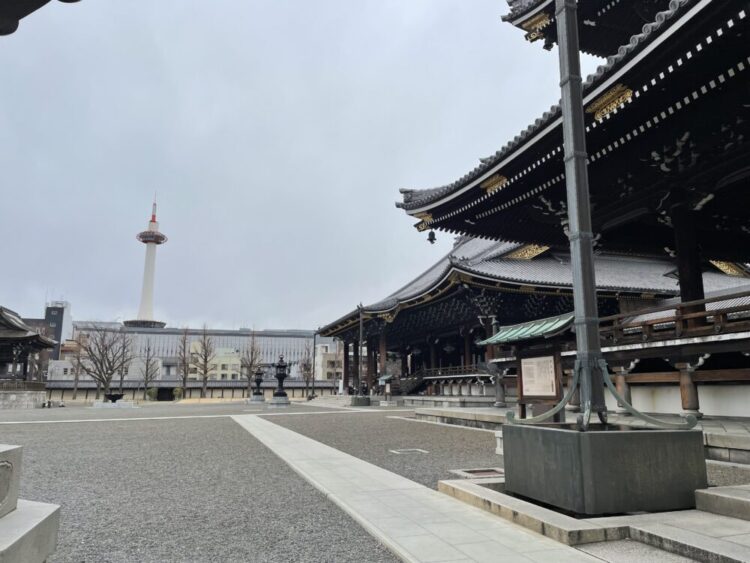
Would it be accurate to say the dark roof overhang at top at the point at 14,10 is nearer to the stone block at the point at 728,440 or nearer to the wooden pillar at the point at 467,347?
the stone block at the point at 728,440

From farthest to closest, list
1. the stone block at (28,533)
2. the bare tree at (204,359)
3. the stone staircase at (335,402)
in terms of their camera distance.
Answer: the bare tree at (204,359) → the stone staircase at (335,402) → the stone block at (28,533)

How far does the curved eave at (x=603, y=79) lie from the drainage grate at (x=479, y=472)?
209 inches

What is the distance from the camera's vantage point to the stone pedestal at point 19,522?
2572 mm

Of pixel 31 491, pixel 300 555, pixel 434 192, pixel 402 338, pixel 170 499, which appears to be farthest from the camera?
pixel 402 338

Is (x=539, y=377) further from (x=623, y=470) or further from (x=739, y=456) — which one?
(x=623, y=470)

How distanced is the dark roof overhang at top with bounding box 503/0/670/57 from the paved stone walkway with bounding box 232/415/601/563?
9.88 meters

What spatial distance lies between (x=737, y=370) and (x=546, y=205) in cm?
452

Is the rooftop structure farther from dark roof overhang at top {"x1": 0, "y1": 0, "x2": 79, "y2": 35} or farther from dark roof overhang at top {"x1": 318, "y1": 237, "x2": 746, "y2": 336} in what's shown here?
dark roof overhang at top {"x1": 0, "y1": 0, "x2": 79, "y2": 35}

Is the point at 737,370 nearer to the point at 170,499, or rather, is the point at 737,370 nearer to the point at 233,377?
the point at 170,499

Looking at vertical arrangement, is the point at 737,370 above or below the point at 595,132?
below

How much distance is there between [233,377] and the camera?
10138cm

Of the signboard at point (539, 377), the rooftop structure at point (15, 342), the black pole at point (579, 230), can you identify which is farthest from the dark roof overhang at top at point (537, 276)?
the rooftop structure at point (15, 342)

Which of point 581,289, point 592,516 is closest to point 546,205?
point 581,289

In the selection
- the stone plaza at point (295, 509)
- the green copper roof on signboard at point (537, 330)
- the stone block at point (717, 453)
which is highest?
the green copper roof on signboard at point (537, 330)
